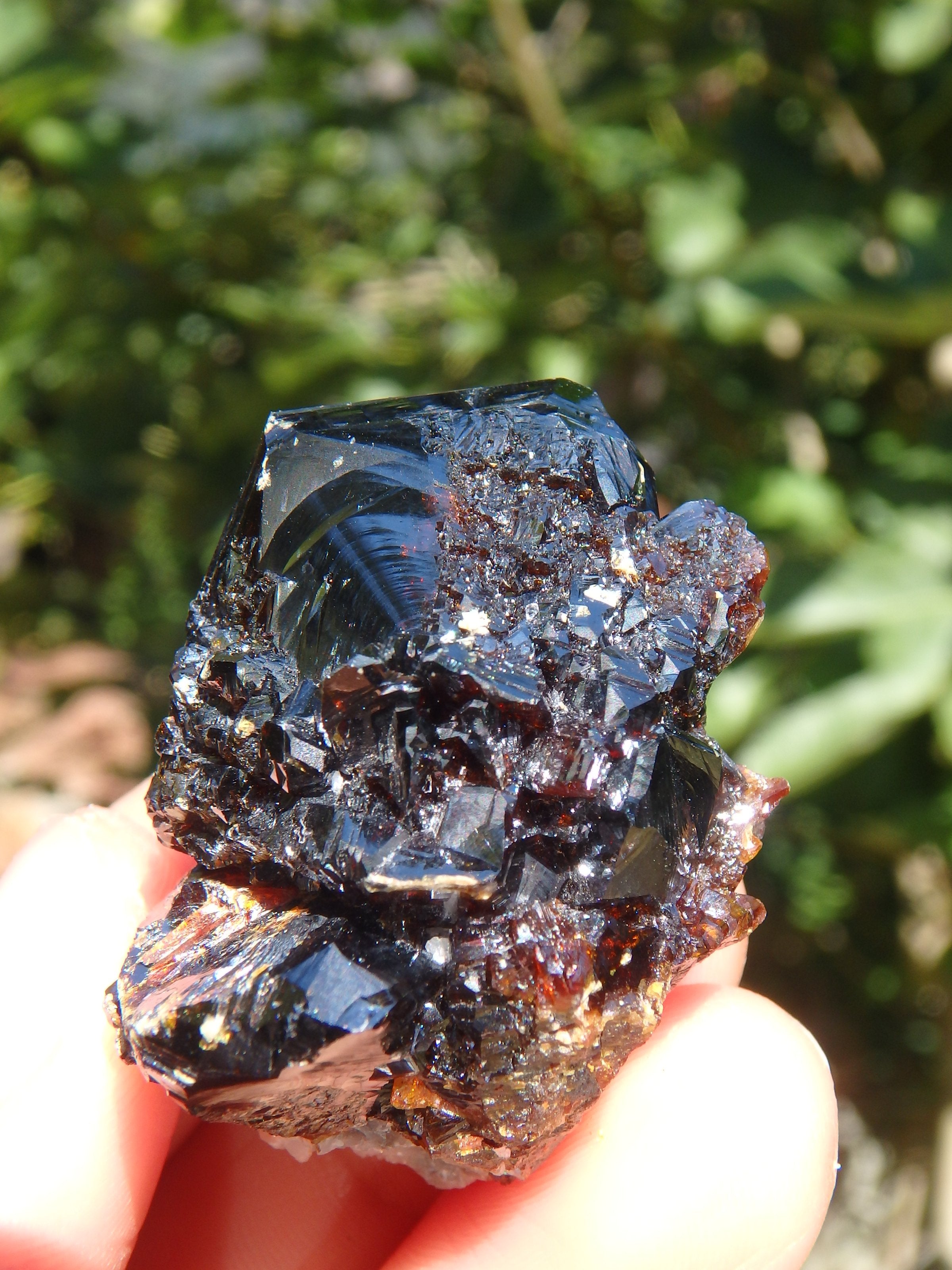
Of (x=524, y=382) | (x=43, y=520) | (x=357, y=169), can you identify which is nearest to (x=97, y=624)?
(x=43, y=520)

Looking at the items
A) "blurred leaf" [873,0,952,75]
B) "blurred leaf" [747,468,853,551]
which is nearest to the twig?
"blurred leaf" [873,0,952,75]

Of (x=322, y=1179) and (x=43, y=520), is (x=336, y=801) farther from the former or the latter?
(x=43, y=520)

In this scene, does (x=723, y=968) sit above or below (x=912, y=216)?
below

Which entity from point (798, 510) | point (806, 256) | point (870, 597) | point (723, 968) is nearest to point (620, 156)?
point (806, 256)

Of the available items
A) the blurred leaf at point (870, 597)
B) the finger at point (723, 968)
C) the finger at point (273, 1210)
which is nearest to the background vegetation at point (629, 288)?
the blurred leaf at point (870, 597)

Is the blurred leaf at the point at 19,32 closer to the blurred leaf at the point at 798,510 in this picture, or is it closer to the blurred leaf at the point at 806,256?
the blurred leaf at the point at 806,256

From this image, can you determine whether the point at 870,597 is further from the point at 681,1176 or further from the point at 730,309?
the point at 681,1176
